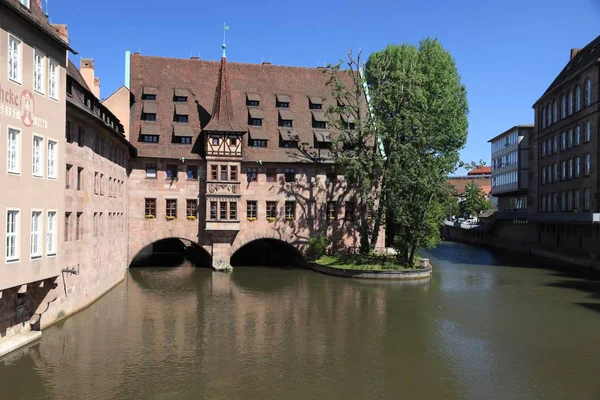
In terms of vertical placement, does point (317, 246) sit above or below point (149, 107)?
below

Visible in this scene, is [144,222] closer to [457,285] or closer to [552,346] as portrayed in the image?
[457,285]

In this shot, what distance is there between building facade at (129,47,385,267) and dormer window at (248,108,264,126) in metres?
0.09

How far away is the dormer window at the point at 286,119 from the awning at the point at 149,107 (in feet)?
35.0

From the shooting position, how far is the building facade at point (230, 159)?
44.3 meters

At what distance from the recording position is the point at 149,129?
4497 centimetres

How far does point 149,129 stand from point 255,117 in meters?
9.00

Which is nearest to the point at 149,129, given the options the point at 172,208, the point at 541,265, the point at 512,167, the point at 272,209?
the point at 172,208

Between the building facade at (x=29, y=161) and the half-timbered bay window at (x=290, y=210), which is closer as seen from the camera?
the building facade at (x=29, y=161)

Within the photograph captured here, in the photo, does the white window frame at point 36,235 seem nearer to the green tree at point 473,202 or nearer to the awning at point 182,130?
the awning at point 182,130

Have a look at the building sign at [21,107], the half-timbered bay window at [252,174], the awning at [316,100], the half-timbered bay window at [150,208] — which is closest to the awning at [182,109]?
the half-timbered bay window at [252,174]

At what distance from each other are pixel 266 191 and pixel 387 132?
36.5ft

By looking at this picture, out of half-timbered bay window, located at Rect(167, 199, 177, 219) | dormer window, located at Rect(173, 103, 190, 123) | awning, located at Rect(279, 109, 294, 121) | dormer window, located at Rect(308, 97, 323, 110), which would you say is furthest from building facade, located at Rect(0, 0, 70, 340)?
dormer window, located at Rect(308, 97, 323, 110)

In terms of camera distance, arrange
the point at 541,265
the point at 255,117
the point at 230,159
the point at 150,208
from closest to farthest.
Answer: the point at 150,208 < the point at 230,159 < the point at 255,117 < the point at 541,265

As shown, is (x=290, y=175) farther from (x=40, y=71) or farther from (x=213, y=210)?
(x=40, y=71)
